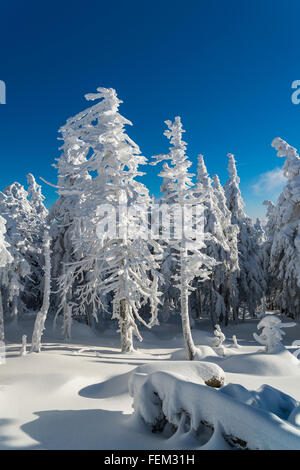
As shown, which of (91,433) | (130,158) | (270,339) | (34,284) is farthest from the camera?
(34,284)

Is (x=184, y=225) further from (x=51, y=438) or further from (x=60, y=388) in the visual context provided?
(x=51, y=438)

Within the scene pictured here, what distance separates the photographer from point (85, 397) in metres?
7.76

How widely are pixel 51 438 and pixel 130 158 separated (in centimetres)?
1173

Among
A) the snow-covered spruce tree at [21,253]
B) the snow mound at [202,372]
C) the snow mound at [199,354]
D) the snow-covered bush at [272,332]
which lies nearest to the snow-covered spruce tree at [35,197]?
the snow-covered spruce tree at [21,253]

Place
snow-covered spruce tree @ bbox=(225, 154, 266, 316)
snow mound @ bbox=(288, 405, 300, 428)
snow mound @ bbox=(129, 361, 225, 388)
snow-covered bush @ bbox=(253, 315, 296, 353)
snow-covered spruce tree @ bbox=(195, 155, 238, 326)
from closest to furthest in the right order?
snow mound @ bbox=(288, 405, 300, 428) < snow mound @ bbox=(129, 361, 225, 388) < snow-covered bush @ bbox=(253, 315, 296, 353) < snow-covered spruce tree @ bbox=(195, 155, 238, 326) < snow-covered spruce tree @ bbox=(225, 154, 266, 316)

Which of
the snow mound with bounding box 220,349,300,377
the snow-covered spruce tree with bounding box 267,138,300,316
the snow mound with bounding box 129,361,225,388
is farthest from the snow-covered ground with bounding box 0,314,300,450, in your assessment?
the snow-covered spruce tree with bounding box 267,138,300,316

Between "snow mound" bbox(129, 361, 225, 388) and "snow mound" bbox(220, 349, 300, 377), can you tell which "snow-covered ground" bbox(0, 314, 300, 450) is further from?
"snow mound" bbox(129, 361, 225, 388)

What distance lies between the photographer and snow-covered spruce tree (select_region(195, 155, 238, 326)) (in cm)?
2433

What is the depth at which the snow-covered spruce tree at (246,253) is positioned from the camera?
27078 millimetres

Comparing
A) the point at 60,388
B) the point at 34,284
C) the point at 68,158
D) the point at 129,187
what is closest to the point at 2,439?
the point at 60,388

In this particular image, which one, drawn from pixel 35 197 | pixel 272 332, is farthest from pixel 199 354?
pixel 35 197

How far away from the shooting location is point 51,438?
500 centimetres

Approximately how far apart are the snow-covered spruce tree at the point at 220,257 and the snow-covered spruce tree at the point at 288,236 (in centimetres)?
417

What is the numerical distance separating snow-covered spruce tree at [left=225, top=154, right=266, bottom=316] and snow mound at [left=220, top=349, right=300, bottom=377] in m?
15.1
